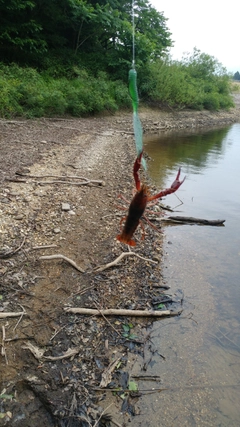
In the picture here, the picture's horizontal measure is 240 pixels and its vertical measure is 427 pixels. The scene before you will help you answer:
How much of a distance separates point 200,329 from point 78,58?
2481cm

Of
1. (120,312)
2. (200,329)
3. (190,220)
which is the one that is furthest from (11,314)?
(190,220)

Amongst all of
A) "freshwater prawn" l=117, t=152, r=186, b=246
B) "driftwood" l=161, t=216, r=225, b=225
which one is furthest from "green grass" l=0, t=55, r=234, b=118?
"freshwater prawn" l=117, t=152, r=186, b=246

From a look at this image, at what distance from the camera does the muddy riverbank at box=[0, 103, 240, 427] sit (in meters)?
3.79

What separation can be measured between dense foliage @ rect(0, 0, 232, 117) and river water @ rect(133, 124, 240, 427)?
9.23m

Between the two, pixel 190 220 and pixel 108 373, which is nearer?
pixel 108 373

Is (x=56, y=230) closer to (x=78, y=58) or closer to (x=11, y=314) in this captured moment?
(x=11, y=314)

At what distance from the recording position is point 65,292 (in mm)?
5297

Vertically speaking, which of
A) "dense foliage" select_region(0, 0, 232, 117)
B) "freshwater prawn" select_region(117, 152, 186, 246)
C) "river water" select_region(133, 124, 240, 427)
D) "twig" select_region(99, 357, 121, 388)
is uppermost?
"dense foliage" select_region(0, 0, 232, 117)

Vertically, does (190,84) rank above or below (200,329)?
above

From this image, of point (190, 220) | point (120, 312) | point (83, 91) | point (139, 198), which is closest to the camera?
point (139, 198)

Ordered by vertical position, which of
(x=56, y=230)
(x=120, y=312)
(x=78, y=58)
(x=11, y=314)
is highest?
(x=78, y=58)

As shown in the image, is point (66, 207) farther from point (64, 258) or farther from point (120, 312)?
point (120, 312)

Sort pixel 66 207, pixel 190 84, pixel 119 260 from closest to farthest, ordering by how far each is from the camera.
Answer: pixel 119 260 < pixel 66 207 < pixel 190 84

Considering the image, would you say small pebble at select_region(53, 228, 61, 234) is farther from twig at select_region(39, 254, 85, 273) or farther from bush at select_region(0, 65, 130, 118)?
bush at select_region(0, 65, 130, 118)
